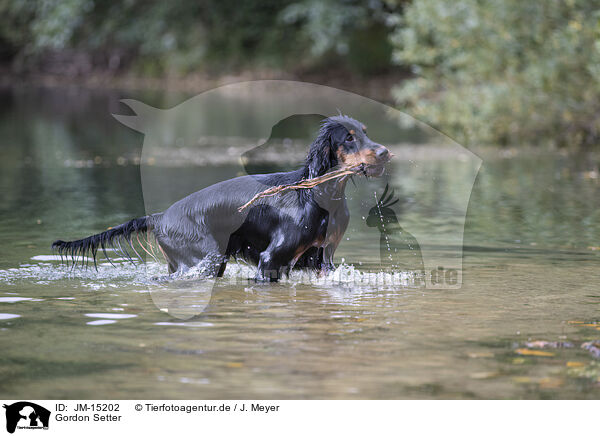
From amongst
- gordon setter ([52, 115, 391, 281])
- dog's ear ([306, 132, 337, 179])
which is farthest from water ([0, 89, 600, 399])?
dog's ear ([306, 132, 337, 179])

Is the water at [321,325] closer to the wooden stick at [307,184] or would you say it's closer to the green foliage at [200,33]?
the wooden stick at [307,184]

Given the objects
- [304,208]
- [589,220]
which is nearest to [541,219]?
[589,220]

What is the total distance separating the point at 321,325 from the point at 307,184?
1.31 metres

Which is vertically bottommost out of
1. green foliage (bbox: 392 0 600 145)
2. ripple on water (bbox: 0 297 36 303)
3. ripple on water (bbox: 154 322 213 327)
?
ripple on water (bbox: 154 322 213 327)

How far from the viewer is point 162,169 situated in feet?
54.2

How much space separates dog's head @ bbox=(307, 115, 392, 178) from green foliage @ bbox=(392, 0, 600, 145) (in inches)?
425

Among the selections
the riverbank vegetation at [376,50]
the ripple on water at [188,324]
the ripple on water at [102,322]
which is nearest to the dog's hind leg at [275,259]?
the ripple on water at [188,324]

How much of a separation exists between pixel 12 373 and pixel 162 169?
38.0 ft

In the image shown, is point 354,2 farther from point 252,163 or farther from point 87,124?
point 252,163

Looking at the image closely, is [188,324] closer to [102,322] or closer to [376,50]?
[102,322]

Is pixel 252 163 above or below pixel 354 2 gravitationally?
below
